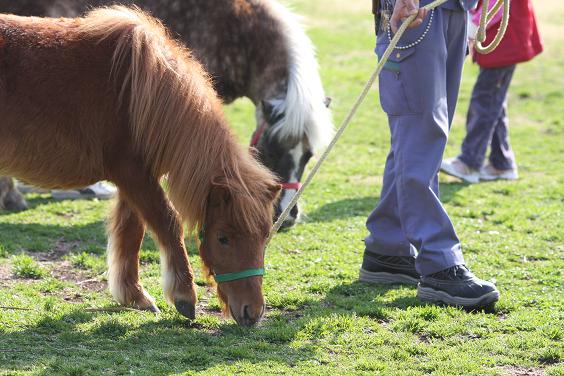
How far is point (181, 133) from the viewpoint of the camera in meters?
4.34

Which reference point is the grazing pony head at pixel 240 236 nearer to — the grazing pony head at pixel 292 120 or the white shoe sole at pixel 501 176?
the grazing pony head at pixel 292 120

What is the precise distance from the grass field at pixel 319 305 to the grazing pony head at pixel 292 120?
508mm

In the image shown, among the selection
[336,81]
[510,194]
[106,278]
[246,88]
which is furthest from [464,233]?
[336,81]

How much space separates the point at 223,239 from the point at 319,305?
0.95 meters

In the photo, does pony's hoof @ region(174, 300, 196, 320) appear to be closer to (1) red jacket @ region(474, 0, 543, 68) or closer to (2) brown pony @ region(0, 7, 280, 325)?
(2) brown pony @ region(0, 7, 280, 325)

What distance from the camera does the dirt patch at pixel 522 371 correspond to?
13.0 feet

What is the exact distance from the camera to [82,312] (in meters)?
4.70

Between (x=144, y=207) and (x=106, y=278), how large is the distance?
1165 mm

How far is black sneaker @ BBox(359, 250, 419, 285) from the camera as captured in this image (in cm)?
534

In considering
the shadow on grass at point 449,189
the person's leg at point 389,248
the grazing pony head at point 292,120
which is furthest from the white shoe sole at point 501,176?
the person's leg at point 389,248

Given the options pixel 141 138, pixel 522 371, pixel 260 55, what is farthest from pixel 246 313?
pixel 260 55

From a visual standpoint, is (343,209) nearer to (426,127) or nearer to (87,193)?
(87,193)

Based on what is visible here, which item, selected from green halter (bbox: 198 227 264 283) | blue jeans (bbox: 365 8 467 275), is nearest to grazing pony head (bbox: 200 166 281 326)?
green halter (bbox: 198 227 264 283)

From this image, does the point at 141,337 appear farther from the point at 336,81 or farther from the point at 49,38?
the point at 336,81
